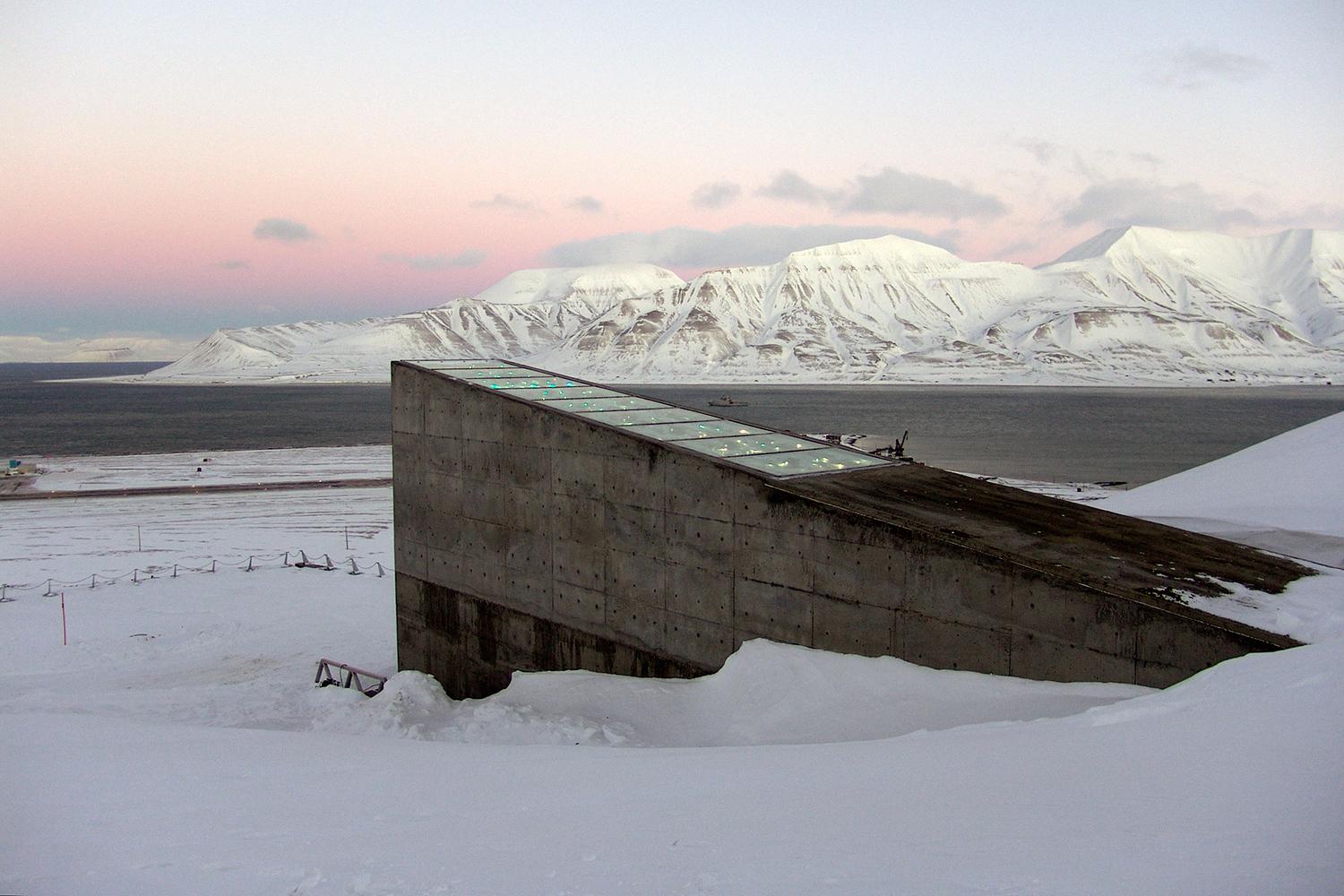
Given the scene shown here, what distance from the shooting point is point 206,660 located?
21.9m

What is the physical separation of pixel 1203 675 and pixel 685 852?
712cm

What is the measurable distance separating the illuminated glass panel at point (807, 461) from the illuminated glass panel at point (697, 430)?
0.81 meters

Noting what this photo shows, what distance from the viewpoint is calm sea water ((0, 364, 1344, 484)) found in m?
78.2

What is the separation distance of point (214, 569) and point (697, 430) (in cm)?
2133

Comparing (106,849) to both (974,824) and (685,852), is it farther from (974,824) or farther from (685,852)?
(974,824)

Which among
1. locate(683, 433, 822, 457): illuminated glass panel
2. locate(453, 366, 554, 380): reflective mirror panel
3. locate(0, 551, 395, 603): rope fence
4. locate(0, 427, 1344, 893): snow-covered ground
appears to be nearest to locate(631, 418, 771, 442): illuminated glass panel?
locate(683, 433, 822, 457): illuminated glass panel

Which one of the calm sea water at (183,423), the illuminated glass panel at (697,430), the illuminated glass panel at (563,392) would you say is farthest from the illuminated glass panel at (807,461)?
the calm sea water at (183,423)

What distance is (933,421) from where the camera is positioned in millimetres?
114750

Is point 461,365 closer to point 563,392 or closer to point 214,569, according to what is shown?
point 563,392

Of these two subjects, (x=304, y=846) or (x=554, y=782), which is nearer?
(x=304, y=846)

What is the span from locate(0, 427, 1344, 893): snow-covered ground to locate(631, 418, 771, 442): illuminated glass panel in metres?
4.58

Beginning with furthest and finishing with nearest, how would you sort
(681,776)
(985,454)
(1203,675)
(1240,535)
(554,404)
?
1. (985,454)
2. (1240,535)
3. (554,404)
4. (1203,675)
5. (681,776)

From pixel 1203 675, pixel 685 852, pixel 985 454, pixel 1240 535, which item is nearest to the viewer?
pixel 685 852

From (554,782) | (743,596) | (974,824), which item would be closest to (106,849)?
(554,782)
